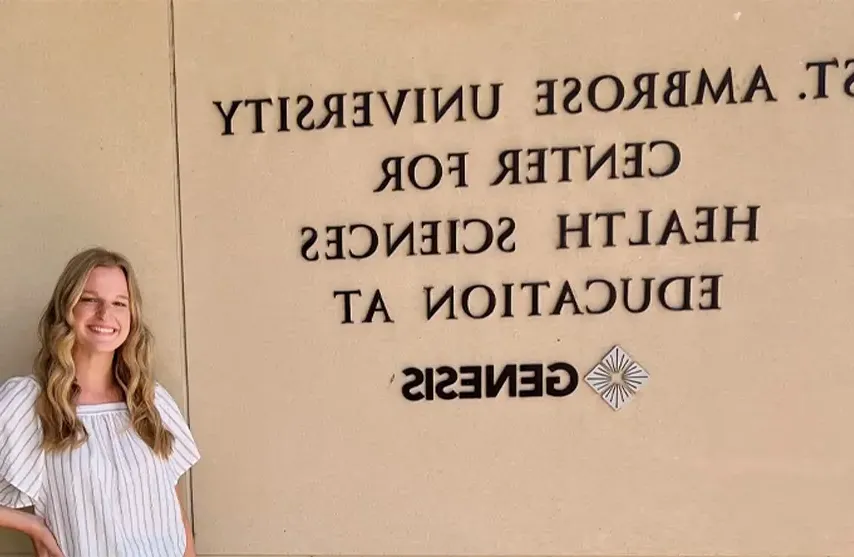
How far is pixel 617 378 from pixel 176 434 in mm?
1591

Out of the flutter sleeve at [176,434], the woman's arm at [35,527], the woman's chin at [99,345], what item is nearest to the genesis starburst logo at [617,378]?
the flutter sleeve at [176,434]

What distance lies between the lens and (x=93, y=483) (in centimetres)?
200

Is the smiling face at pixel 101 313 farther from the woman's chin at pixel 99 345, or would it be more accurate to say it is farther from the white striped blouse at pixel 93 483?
the white striped blouse at pixel 93 483

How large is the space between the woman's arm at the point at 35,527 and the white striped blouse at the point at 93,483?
22 mm

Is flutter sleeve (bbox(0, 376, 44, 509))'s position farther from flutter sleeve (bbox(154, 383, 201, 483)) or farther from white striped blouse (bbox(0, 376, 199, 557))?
flutter sleeve (bbox(154, 383, 201, 483))

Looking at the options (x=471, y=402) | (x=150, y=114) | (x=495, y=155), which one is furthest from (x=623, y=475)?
(x=150, y=114)

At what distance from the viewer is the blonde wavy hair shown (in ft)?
6.63

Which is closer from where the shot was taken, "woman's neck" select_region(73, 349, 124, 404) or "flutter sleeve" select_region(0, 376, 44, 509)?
"flutter sleeve" select_region(0, 376, 44, 509)

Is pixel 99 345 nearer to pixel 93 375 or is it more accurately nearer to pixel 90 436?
pixel 93 375

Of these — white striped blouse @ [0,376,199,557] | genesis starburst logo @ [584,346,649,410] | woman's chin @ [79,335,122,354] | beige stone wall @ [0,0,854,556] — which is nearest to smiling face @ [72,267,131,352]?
woman's chin @ [79,335,122,354]

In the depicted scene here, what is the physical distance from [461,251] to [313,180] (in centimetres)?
60

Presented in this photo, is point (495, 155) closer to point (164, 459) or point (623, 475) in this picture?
point (623, 475)

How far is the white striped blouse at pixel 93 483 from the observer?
2.01m

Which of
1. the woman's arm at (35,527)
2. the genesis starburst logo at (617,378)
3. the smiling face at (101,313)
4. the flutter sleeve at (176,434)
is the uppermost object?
the smiling face at (101,313)
